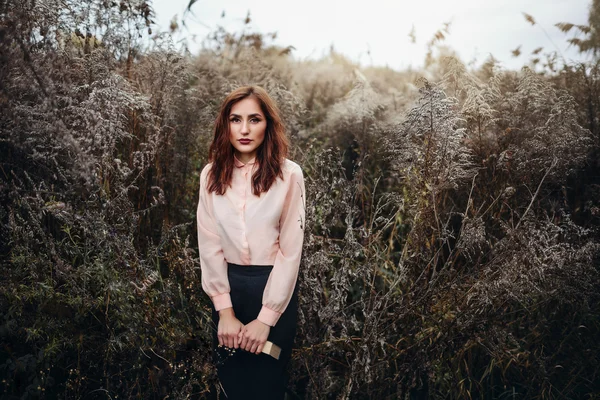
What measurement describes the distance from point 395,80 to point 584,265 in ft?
16.8

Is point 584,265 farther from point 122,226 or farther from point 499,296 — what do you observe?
point 122,226

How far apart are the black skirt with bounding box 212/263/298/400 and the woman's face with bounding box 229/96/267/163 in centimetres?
50

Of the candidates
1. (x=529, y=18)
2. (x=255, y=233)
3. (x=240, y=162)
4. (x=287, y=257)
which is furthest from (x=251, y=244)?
(x=529, y=18)

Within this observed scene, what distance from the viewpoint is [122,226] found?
231 cm

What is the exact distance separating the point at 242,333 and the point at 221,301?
15 centimetres

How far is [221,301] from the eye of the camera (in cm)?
190

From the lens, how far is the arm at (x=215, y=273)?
1858 mm

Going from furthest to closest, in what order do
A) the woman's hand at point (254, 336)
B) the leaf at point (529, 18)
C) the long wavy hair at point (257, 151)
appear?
the leaf at point (529, 18), the long wavy hair at point (257, 151), the woman's hand at point (254, 336)

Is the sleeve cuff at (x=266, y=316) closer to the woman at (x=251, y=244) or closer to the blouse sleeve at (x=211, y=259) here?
the woman at (x=251, y=244)

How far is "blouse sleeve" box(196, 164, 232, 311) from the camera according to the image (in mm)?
1902

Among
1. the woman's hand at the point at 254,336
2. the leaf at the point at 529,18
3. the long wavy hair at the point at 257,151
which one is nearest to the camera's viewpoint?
the woman's hand at the point at 254,336

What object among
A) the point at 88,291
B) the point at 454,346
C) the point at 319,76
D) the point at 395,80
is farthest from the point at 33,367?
the point at 395,80

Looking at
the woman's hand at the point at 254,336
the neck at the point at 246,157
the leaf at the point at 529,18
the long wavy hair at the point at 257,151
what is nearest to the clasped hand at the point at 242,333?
the woman's hand at the point at 254,336

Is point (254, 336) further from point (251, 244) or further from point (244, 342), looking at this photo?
point (251, 244)
